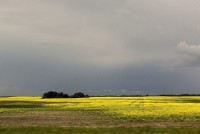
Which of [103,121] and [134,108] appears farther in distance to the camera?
[134,108]

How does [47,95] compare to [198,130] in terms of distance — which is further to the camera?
[47,95]

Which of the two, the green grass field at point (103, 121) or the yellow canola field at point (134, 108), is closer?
the green grass field at point (103, 121)

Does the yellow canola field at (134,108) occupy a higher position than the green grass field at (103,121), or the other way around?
the yellow canola field at (134,108)

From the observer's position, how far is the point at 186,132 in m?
30.0

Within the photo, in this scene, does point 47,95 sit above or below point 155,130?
above

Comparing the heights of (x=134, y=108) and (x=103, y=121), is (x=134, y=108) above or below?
above

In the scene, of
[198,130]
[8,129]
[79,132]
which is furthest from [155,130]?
[8,129]

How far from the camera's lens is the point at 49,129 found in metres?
31.1

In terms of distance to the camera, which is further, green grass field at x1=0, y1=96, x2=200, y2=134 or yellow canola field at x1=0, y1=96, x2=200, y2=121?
yellow canola field at x1=0, y1=96, x2=200, y2=121

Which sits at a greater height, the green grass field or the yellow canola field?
the yellow canola field

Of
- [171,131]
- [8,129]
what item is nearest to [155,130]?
[171,131]

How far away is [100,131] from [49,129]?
13.5 ft

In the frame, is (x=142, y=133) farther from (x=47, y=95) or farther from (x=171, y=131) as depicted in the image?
(x=47, y=95)

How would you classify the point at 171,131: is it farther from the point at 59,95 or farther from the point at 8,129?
the point at 59,95
